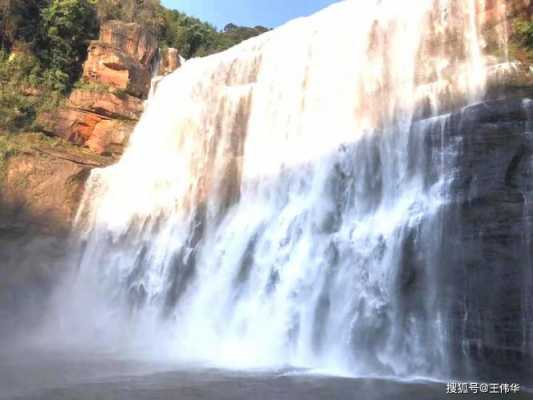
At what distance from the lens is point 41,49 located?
23.3m

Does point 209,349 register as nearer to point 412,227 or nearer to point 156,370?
point 156,370

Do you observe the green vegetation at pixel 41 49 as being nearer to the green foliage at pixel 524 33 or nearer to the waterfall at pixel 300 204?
the waterfall at pixel 300 204

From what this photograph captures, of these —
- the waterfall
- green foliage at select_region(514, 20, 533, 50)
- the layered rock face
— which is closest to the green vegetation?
the layered rock face

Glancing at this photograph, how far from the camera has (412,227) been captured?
1071 cm

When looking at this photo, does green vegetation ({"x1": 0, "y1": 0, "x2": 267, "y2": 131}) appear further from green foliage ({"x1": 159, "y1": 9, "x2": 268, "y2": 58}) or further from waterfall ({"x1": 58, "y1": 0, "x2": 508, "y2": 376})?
waterfall ({"x1": 58, "y1": 0, "x2": 508, "y2": 376})

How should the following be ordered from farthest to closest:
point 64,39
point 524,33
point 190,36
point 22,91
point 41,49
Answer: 1. point 190,36
2. point 64,39
3. point 41,49
4. point 22,91
5. point 524,33

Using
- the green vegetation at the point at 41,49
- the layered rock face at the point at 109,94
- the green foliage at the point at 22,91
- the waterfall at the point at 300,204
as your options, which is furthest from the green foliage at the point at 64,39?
the waterfall at the point at 300,204

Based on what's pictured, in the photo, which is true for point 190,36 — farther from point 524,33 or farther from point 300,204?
point 524,33

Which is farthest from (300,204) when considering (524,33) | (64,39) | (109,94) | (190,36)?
(190,36)

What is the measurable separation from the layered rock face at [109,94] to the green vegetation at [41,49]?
0.80m

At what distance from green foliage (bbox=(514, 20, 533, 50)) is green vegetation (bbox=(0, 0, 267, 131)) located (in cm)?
1658

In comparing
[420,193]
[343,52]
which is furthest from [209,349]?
[343,52]

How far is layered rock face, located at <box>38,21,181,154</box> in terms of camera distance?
2122 cm

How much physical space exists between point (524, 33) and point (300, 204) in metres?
6.31
